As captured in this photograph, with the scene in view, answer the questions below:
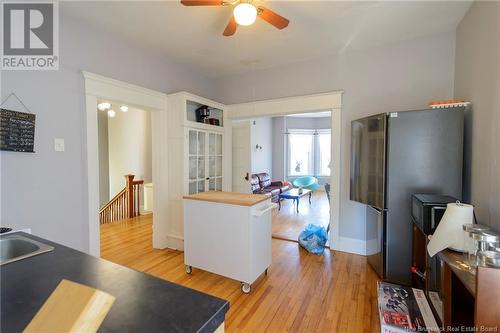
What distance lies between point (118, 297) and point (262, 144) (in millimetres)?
6756

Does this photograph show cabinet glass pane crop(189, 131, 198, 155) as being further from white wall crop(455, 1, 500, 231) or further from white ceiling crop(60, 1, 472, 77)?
white wall crop(455, 1, 500, 231)

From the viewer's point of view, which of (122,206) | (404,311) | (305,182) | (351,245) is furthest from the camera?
(305,182)

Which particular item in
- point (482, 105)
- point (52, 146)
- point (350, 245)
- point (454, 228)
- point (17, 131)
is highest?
point (482, 105)

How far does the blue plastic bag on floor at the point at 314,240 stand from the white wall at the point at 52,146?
262cm

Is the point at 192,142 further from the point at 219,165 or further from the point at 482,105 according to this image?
the point at 482,105

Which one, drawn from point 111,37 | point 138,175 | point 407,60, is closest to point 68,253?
point 111,37

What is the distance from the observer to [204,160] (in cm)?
358

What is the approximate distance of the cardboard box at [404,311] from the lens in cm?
133

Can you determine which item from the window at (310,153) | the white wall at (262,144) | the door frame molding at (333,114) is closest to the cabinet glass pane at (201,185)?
the door frame molding at (333,114)

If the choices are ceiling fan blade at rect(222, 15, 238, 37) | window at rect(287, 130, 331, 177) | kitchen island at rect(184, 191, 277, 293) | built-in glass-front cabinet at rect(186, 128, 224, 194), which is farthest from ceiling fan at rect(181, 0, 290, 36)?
window at rect(287, 130, 331, 177)

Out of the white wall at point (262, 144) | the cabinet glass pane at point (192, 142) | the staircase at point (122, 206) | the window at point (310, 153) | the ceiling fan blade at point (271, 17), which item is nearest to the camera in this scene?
the ceiling fan blade at point (271, 17)

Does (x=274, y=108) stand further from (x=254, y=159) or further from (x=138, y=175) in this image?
(x=138, y=175)

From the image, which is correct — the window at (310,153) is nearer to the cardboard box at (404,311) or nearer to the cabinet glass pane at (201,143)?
the cabinet glass pane at (201,143)

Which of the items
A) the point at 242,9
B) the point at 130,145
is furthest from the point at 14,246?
the point at 130,145
